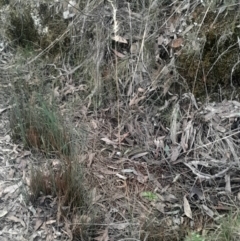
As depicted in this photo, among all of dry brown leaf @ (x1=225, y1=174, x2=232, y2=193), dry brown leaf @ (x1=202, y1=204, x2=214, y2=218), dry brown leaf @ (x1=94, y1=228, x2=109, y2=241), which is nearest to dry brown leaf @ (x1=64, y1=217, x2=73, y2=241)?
dry brown leaf @ (x1=94, y1=228, x2=109, y2=241)

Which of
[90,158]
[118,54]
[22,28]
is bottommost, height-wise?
[90,158]

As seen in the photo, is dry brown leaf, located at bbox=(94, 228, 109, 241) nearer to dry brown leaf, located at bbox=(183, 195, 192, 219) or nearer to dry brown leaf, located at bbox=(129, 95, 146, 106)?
dry brown leaf, located at bbox=(183, 195, 192, 219)

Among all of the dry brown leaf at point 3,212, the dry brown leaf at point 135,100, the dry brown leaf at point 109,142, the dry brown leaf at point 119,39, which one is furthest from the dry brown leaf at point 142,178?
the dry brown leaf at point 119,39

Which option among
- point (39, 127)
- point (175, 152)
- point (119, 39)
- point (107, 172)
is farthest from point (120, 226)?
point (119, 39)

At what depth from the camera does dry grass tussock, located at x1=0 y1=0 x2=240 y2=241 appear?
238 cm

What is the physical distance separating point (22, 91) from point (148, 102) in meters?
0.75

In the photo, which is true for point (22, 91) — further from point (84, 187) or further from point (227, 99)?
point (227, 99)

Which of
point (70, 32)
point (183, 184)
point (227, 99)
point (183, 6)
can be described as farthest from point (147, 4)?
point (183, 184)

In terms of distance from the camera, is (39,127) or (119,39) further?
(119,39)

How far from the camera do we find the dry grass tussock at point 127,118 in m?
2.38

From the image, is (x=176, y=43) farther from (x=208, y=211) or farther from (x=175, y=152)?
(x=208, y=211)

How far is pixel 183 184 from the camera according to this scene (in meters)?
2.55

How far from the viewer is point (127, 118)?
286 cm

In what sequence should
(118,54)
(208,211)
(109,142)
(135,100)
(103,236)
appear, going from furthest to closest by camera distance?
(118,54), (135,100), (109,142), (208,211), (103,236)
